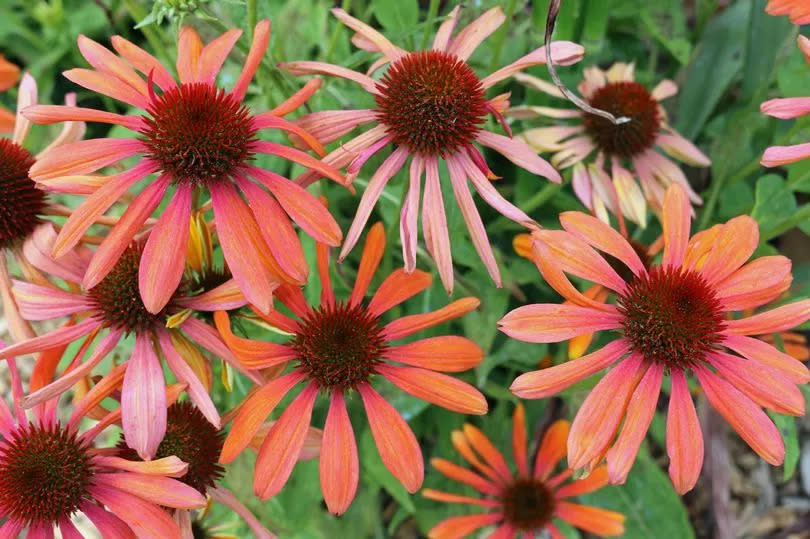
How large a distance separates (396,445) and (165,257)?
357mm

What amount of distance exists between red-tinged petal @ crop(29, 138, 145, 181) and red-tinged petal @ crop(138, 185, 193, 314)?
0.09 meters

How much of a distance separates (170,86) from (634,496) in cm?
111

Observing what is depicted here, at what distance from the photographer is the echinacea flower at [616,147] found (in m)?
1.24

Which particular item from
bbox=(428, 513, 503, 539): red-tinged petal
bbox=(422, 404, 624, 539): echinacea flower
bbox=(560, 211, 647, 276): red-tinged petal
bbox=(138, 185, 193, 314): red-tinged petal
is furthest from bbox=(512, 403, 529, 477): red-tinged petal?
bbox=(138, 185, 193, 314): red-tinged petal

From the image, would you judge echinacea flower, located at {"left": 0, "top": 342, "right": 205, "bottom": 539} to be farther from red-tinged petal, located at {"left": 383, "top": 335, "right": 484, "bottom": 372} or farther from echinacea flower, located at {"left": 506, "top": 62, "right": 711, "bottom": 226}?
echinacea flower, located at {"left": 506, "top": 62, "right": 711, "bottom": 226}

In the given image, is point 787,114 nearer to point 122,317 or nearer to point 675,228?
point 675,228

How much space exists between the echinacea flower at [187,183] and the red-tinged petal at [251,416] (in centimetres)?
13

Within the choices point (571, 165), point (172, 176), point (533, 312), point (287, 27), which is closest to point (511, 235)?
point (571, 165)

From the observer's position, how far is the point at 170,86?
3.00 feet

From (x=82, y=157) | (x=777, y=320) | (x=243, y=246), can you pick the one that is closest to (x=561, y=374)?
(x=777, y=320)

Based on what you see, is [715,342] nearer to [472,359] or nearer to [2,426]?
[472,359]

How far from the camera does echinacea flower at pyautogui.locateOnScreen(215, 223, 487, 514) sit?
89 cm

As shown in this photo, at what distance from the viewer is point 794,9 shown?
3.10 ft

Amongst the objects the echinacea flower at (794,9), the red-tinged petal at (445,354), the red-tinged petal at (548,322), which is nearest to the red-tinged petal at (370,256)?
the red-tinged petal at (445,354)
